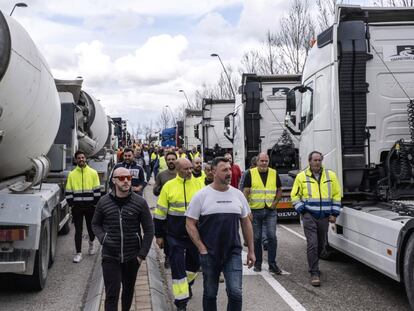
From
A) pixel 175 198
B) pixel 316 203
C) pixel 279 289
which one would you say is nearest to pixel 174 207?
pixel 175 198

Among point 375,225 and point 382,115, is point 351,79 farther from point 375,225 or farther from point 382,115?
point 375,225

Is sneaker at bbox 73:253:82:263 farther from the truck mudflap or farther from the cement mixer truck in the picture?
the truck mudflap

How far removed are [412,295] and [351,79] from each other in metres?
3.10

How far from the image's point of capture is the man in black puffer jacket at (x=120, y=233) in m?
4.93

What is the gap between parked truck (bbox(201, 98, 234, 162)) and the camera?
71.5 feet

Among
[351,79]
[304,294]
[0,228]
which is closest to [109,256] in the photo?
[0,228]

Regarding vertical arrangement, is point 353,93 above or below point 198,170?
above

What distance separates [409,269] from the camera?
5441 mm

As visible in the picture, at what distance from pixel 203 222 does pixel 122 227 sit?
0.75 metres

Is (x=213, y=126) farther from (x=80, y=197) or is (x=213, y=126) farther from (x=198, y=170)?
(x=198, y=170)

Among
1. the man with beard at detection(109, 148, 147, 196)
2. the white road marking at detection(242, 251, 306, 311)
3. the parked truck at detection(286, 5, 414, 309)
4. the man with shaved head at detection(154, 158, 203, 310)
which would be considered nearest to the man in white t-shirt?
the man with shaved head at detection(154, 158, 203, 310)

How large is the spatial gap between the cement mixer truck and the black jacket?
1.64 meters

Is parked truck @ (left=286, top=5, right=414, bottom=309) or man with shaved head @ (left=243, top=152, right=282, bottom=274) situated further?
man with shaved head @ (left=243, top=152, right=282, bottom=274)

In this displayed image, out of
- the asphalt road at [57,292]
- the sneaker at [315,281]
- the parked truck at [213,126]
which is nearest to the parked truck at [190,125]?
the parked truck at [213,126]
